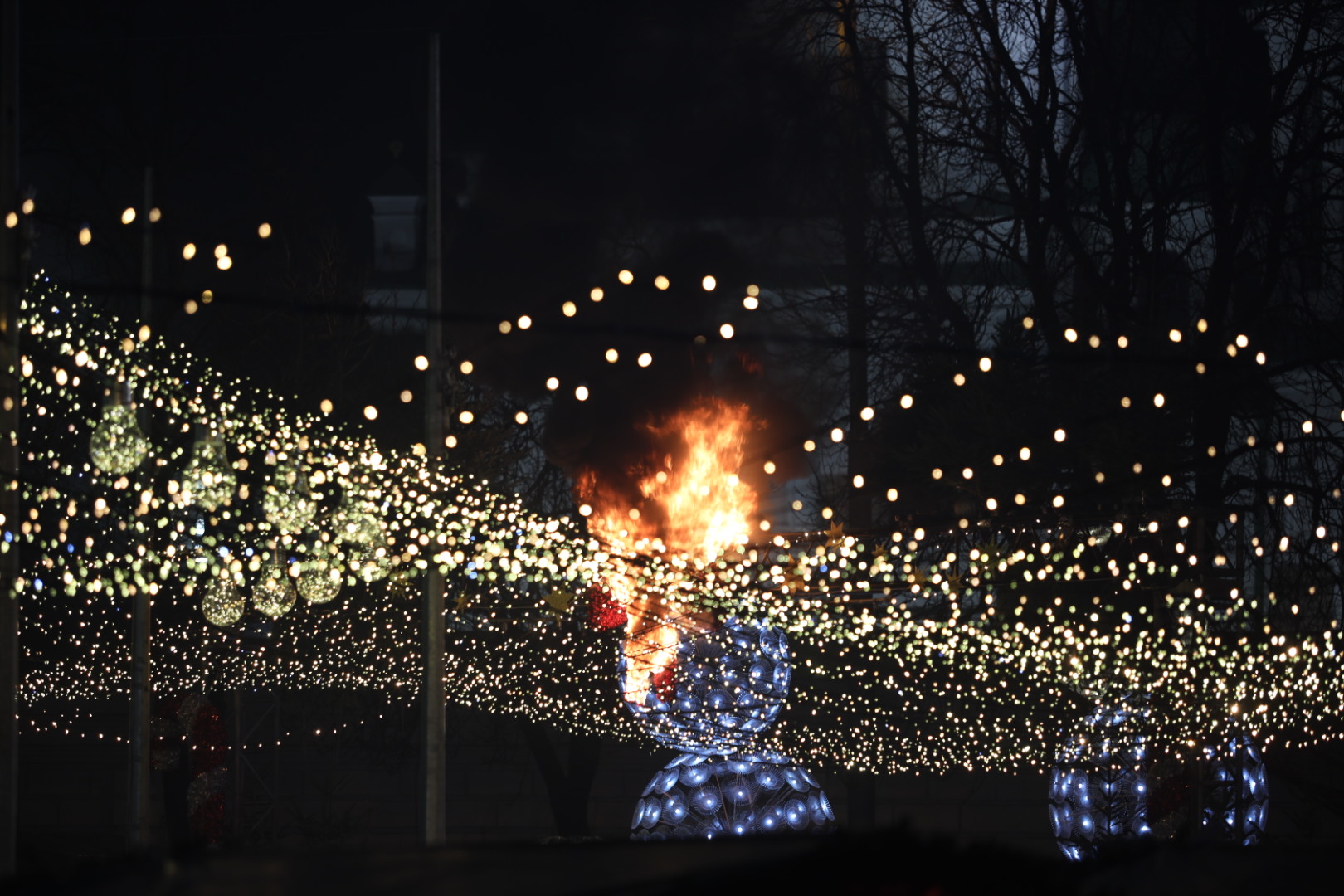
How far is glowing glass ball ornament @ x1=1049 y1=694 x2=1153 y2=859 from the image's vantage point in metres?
12.7

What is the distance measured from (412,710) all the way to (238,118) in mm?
7633

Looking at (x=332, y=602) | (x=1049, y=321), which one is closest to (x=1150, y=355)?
(x=1049, y=321)

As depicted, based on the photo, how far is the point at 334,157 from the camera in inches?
752

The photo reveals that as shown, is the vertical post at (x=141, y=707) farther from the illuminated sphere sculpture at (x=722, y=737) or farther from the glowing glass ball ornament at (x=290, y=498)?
the illuminated sphere sculpture at (x=722, y=737)

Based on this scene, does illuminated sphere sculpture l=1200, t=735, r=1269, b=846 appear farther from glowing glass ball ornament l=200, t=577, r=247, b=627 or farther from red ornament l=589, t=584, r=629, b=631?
glowing glass ball ornament l=200, t=577, r=247, b=627

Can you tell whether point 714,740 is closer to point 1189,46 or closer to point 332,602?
point 332,602

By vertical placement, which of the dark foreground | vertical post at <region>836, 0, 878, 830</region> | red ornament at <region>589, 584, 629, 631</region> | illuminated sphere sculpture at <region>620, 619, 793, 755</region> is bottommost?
illuminated sphere sculpture at <region>620, 619, 793, 755</region>

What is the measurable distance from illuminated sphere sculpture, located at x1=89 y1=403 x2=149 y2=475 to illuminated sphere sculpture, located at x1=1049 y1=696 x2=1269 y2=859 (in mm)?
8023

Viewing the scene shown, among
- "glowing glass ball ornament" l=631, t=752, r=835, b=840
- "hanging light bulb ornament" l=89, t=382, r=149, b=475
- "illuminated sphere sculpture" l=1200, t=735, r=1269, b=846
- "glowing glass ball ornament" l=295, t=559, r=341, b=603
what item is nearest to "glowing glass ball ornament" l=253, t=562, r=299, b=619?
"glowing glass ball ornament" l=295, t=559, r=341, b=603

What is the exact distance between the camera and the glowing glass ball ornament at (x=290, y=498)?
35.2 ft

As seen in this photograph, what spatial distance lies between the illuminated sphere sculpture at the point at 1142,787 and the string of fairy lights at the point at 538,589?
11.3 inches

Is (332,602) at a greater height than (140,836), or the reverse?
(332,602)

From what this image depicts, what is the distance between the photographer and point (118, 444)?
30.5 feet

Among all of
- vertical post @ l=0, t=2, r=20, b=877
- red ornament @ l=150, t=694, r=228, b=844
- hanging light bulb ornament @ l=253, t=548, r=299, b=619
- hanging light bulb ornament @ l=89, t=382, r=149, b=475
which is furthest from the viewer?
red ornament @ l=150, t=694, r=228, b=844
